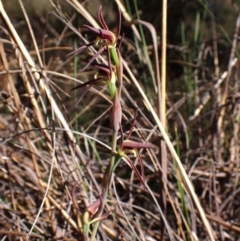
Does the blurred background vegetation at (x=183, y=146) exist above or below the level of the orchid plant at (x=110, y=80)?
below

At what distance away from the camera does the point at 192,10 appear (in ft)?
8.43

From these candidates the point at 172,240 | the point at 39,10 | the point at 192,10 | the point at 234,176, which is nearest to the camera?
the point at 172,240

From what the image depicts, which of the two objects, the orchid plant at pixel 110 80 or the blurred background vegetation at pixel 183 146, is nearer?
the orchid plant at pixel 110 80

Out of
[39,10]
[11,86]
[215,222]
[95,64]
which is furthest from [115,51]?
[39,10]

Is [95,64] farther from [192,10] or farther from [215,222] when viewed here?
[192,10]

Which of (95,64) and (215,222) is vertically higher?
(95,64)

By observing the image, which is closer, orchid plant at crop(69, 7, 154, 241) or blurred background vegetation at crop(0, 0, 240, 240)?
orchid plant at crop(69, 7, 154, 241)

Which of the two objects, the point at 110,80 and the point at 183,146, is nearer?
the point at 110,80

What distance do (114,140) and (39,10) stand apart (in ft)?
7.61

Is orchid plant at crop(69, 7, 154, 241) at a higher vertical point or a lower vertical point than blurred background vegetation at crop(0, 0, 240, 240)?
higher

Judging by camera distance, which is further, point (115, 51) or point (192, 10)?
point (192, 10)

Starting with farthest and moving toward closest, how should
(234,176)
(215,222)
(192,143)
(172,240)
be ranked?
(192,143) → (234,176) → (215,222) → (172,240)

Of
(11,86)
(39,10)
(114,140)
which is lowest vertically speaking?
(39,10)

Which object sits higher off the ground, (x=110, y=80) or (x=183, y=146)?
(x=110, y=80)
